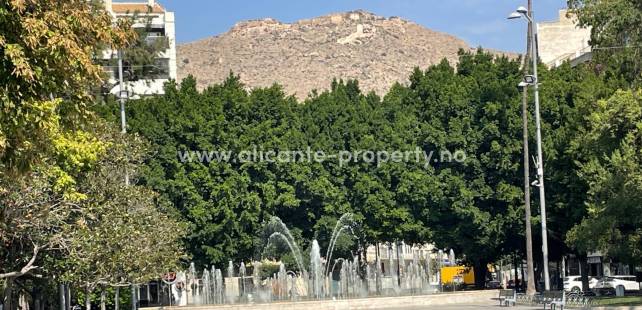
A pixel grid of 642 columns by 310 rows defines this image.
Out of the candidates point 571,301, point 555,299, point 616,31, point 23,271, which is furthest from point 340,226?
point 23,271

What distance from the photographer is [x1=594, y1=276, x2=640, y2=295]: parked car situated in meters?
49.4

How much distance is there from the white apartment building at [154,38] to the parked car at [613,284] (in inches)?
1082

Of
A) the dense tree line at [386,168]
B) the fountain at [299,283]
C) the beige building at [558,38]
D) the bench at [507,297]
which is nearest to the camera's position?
the bench at [507,297]

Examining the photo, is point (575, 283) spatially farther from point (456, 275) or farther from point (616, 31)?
point (616, 31)

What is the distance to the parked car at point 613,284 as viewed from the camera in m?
49.4

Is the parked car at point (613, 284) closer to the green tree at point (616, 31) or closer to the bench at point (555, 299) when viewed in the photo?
the green tree at point (616, 31)

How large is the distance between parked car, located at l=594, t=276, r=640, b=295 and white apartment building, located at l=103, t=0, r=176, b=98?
90.2ft

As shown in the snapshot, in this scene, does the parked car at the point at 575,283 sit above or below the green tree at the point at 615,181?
below

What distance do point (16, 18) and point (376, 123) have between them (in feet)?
136

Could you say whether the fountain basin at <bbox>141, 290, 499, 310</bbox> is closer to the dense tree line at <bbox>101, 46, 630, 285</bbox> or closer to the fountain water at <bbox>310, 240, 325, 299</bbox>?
the dense tree line at <bbox>101, 46, 630, 285</bbox>

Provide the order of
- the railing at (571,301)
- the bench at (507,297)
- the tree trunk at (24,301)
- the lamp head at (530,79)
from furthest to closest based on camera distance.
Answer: the tree trunk at (24,301)
the lamp head at (530,79)
the bench at (507,297)
the railing at (571,301)

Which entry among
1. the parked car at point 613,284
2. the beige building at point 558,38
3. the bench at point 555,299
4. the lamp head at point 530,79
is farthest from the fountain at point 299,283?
the beige building at point 558,38

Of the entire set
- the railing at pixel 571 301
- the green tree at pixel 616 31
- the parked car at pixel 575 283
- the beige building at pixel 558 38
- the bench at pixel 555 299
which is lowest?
the parked car at pixel 575 283

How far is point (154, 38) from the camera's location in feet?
209
